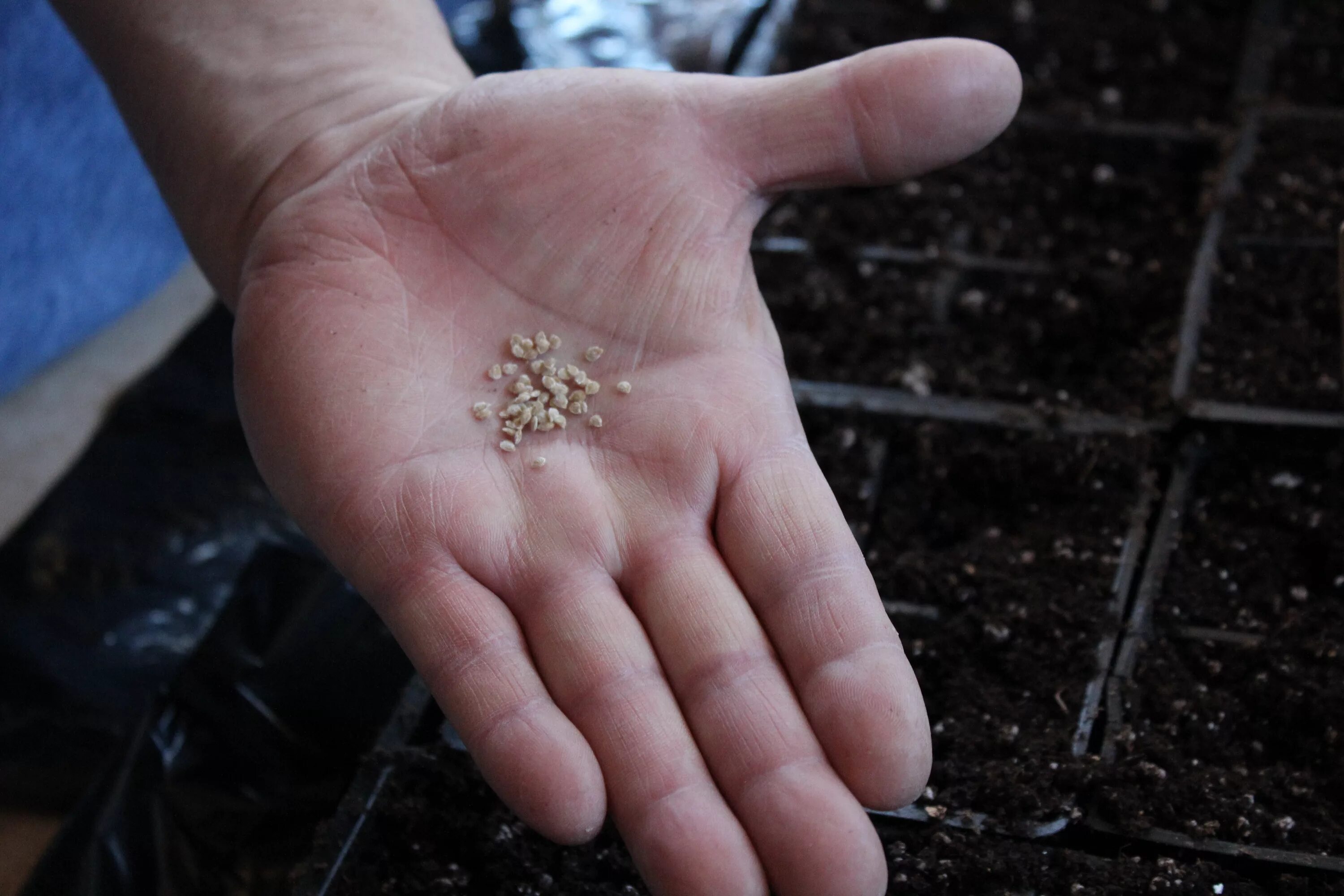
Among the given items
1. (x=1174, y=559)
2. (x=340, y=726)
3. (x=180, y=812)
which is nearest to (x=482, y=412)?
(x=340, y=726)

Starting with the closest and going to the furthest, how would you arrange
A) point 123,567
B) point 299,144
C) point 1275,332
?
point 299,144 < point 1275,332 < point 123,567

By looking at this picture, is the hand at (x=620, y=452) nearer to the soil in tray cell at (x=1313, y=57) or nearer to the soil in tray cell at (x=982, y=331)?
the soil in tray cell at (x=982, y=331)

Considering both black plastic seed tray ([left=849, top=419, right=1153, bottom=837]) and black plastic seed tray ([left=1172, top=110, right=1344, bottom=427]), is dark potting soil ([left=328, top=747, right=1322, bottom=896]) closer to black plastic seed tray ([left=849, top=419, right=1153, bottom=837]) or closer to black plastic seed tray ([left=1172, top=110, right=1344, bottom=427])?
black plastic seed tray ([left=849, top=419, right=1153, bottom=837])

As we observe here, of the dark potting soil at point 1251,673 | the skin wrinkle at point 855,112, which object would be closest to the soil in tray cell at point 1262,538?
the dark potting soil at point 1251,673

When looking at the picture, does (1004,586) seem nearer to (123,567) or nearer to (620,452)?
(620,452)

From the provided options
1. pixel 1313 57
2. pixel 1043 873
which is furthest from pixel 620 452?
pixel 1313 57
